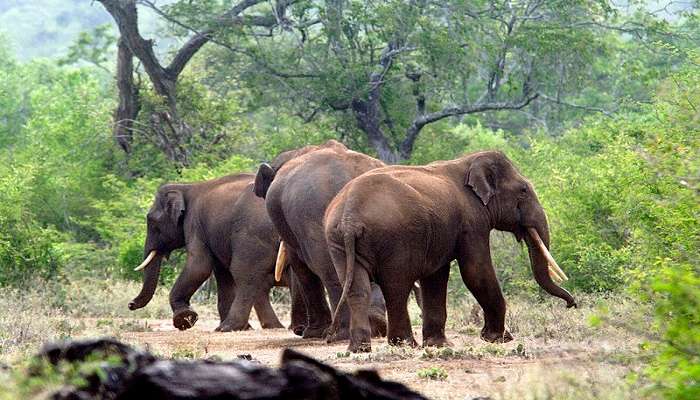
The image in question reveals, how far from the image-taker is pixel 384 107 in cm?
3189

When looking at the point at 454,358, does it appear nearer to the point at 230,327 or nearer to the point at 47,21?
the point at 230,327

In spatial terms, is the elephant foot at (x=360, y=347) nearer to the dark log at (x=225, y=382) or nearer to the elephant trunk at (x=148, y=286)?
the dark log at (x=225, y=382)

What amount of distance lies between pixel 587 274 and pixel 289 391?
13.7 meters

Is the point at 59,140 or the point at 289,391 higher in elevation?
the point at 289,391

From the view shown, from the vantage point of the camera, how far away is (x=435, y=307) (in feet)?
45.6

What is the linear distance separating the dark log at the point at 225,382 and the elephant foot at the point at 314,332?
9687mm

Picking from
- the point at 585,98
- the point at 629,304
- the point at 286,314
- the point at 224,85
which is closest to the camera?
the point at 629,304

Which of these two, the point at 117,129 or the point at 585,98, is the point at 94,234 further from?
the point at 585,98

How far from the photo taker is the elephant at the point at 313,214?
14789 millimetres

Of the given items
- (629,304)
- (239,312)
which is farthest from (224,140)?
(629,304)

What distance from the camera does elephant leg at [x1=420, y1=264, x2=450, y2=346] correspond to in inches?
540

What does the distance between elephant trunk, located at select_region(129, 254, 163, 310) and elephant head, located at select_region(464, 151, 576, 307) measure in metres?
6.51

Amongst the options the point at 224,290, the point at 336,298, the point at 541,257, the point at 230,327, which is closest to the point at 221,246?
the point at 224,290

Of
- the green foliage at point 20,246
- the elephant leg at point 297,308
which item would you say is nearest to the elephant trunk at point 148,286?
the green foliage at point 20,246
